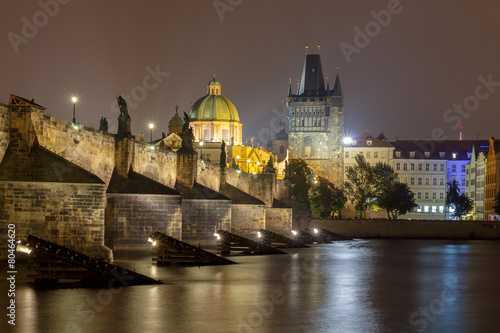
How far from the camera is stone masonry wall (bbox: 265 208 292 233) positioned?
7594 cm

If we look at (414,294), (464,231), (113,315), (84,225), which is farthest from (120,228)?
(464,231)

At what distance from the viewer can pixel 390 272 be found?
3431 centimetres

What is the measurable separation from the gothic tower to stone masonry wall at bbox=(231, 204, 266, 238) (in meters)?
88.2

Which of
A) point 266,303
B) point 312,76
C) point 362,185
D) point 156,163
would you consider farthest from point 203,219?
point 312,76

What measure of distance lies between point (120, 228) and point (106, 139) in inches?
177

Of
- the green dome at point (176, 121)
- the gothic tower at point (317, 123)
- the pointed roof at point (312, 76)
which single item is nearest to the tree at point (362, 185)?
the gothic tower at point (317, 123)

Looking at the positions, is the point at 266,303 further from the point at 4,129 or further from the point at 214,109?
the point at 214,109

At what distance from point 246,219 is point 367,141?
87.0 meters

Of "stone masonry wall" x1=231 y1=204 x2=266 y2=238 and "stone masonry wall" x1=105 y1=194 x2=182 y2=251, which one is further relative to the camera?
"stone masonry wall" x1=231 y1=204 x2=266 y2=238

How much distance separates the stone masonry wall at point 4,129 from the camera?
3111cm

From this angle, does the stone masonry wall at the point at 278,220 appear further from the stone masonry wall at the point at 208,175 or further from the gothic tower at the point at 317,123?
the gothic tower at the point at 317,123

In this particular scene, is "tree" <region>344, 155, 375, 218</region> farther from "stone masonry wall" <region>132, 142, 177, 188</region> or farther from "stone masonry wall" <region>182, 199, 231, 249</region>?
"stone masonry wall" <region>132, 142, 177, 188</region>

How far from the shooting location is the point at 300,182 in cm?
11881

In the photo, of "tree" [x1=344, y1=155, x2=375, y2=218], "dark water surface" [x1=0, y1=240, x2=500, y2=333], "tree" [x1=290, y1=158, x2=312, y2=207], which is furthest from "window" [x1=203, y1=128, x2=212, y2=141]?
"dark water surface" [x1=0, y1=240, x2=500, y2=333]
